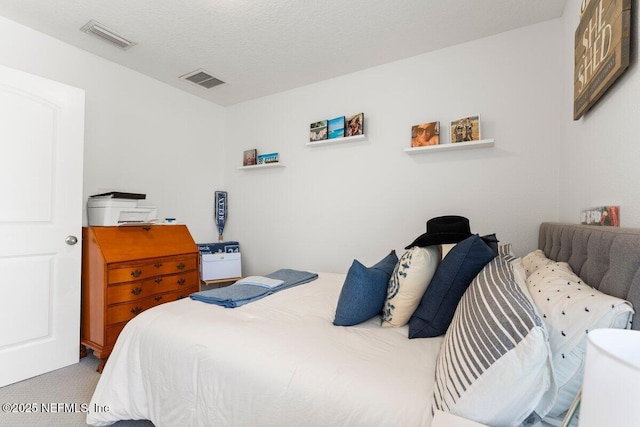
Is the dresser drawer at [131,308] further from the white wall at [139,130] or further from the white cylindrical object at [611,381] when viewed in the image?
the white cylindrical object at [611,381]

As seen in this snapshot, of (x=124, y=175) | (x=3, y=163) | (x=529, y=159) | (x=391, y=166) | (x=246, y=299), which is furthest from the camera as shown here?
(x=124, y=175)

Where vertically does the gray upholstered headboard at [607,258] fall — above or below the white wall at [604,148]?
below

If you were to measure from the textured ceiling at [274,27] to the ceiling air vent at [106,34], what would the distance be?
1.8 inches

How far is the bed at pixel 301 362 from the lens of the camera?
84cm

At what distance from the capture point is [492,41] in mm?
2287

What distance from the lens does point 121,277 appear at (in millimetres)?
2275

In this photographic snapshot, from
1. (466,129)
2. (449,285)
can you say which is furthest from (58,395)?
(466,129)

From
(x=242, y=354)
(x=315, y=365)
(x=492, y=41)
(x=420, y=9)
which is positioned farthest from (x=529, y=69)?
(x=242, y=354)

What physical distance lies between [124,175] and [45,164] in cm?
73

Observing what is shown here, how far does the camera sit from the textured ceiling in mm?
1983

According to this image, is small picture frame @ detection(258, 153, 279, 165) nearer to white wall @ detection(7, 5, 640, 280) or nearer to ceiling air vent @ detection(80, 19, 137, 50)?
white wall @ detection(7, 5, 640, 280)

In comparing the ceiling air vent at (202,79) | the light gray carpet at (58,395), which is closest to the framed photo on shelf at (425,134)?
the ceiling air vent at (202,79)

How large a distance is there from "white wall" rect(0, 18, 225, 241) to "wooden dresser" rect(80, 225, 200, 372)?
61 cm

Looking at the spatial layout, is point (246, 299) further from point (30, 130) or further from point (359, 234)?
point (30, 130)
